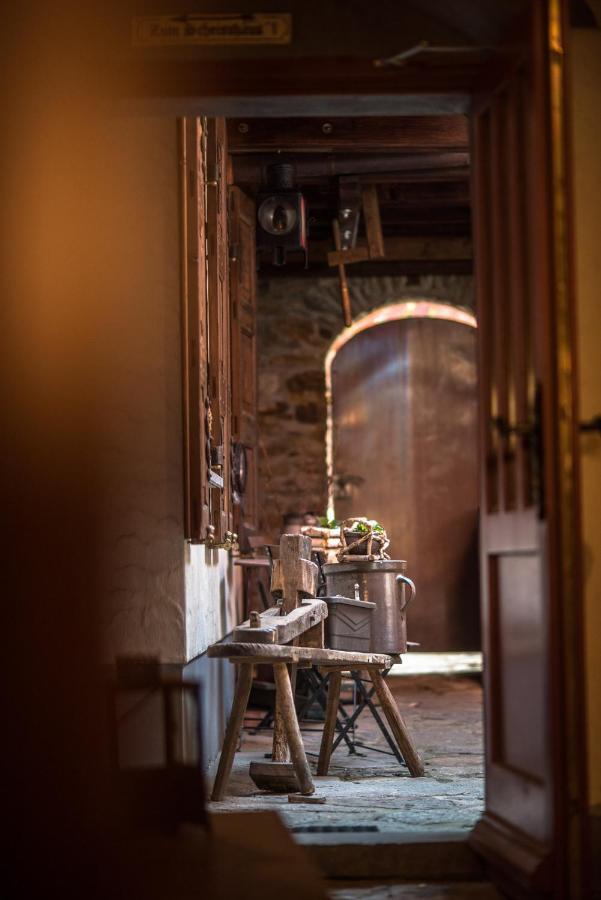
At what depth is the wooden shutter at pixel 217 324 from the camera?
595 cm

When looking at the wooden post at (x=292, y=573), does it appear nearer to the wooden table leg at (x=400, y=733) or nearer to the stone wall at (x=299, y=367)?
the wooden table leg at (x=400, y=733)

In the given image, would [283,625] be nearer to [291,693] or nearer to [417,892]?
[291,693]

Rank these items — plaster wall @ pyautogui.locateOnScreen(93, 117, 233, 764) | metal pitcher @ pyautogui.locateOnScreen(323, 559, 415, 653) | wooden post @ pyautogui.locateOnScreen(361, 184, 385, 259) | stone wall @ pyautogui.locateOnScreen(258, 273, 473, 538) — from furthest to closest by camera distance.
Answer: stone wall @ pyautogui.locateOnScreen(258, 273, 473, 538) → wooden post @ pyautogui.locateOnScreen(361, 184, 385, 259) → metal pitcher @ pyautogui.locateOnScreen(323, 559, 415, 653) → plaster wall @ pyautogui.locateOnScreen(93, 117, 233, 764)

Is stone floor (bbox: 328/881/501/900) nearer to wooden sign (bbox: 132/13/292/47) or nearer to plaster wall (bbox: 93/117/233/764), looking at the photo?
plaster wall (bbox: 93/117/233/764)

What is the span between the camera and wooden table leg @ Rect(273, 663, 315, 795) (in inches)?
195

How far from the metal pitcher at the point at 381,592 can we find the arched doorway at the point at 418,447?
13.2ft

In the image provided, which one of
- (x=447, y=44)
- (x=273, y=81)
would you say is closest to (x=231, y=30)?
(x=273, y=81)

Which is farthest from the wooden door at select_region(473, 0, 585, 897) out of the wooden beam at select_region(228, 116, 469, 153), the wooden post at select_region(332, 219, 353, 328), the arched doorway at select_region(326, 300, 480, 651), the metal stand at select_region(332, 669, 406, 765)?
the arched doorway at select_region(326, 300, 480, 651)

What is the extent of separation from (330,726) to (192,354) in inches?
80.5

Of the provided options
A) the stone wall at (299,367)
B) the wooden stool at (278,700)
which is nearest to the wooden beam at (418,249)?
the stone wall at (299,367)

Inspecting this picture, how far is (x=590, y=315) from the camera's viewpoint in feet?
12.0

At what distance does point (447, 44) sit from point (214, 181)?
2.74 meters

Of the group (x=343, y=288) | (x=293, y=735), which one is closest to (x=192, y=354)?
(x=293, y=735)

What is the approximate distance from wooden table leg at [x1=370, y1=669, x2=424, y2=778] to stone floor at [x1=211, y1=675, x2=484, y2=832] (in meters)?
0.07
